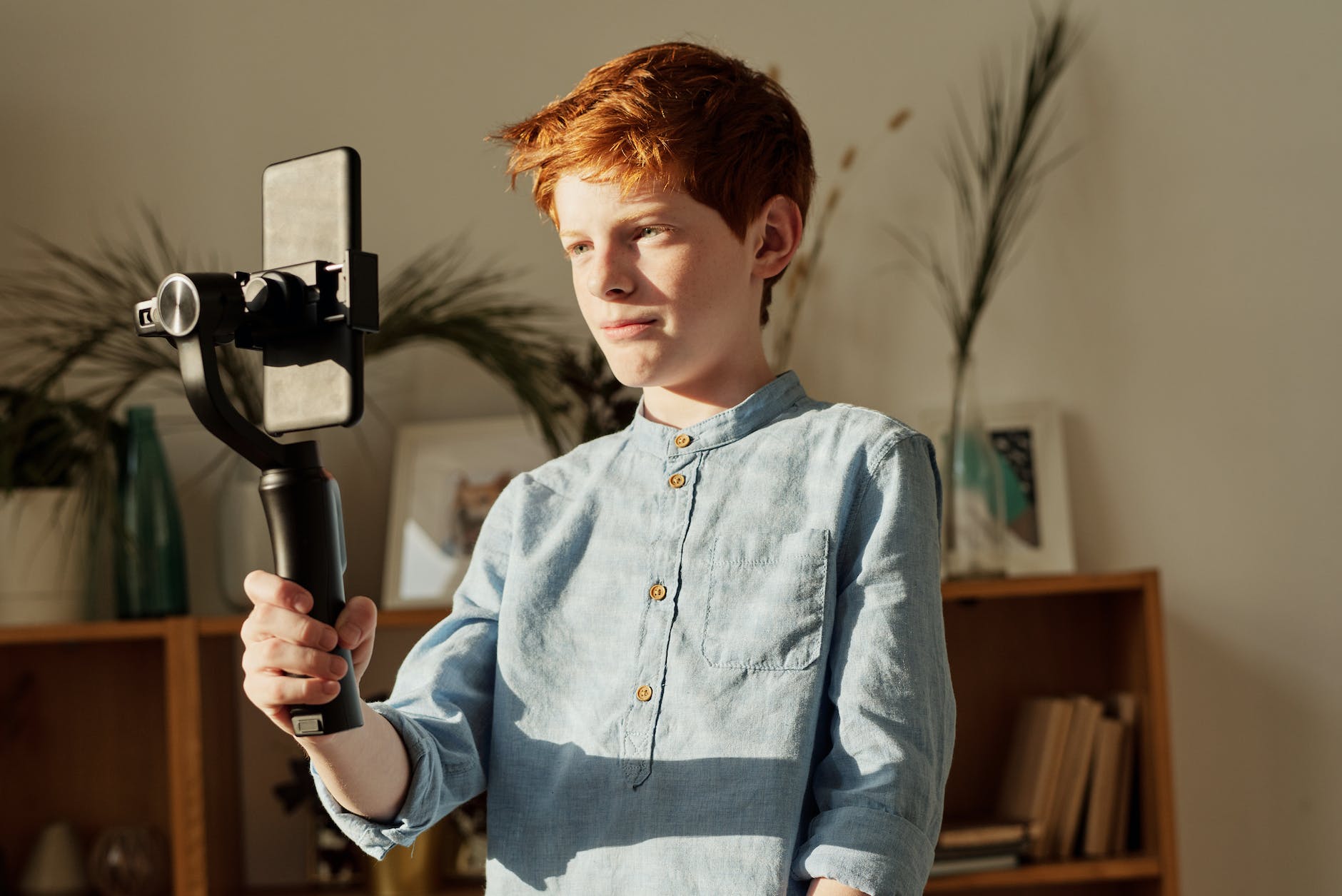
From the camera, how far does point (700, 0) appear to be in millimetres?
2336

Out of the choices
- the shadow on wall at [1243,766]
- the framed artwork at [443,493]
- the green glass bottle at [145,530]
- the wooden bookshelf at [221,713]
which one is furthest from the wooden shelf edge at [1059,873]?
the green glass bottle at [145,530]

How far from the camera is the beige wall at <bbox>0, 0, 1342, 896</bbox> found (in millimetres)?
2277

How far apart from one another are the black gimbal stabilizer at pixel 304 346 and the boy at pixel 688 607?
0.49 feet

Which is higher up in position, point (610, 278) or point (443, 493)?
point (610, 278)

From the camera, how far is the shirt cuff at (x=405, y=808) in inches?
33.5

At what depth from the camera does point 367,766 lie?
0.81 meters

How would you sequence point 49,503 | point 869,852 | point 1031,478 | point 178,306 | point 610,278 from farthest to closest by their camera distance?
point 1031,478, point 49,503, point 610,278, point 869,852, point 178,306

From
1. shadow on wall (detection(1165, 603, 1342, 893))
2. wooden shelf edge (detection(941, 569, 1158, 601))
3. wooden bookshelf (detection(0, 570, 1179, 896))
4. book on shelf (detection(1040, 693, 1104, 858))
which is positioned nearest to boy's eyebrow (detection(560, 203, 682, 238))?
wooden bookshelf (detection(0, 570, 1179, 896))

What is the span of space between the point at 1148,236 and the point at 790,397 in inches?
60.5

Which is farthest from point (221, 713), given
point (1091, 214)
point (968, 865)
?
point (1091, 214)

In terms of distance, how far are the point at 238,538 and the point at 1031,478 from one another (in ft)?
4.30

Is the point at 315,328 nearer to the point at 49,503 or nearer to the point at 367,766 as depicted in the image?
the point at 367,766

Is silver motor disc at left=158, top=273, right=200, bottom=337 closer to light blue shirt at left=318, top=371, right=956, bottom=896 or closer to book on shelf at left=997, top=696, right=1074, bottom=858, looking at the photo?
light blue shirt at left=318, top=371, right=956, bottom=896

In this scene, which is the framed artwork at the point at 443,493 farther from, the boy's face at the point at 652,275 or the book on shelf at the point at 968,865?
the boy's face at the point at 652,275
